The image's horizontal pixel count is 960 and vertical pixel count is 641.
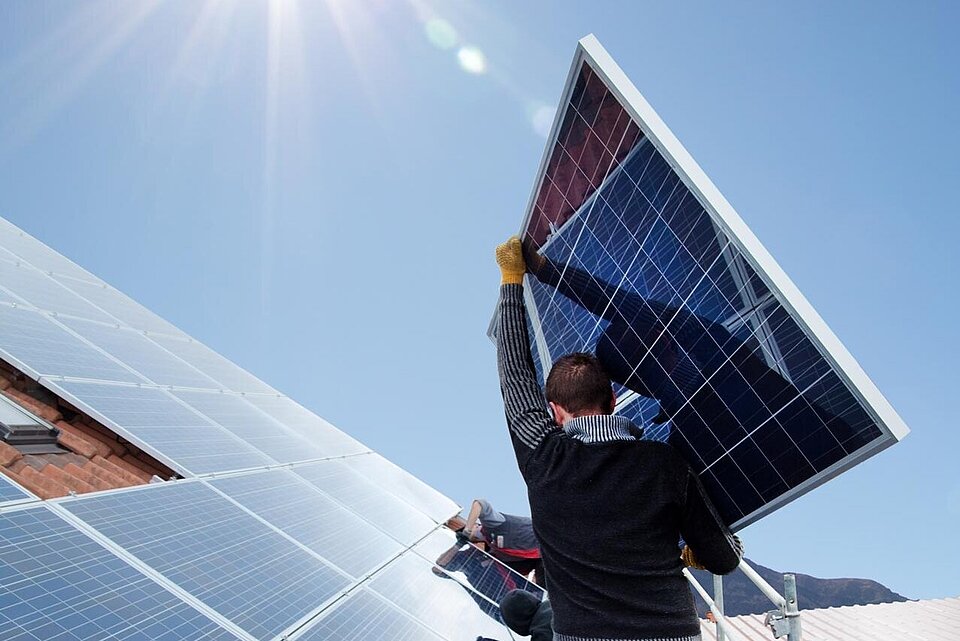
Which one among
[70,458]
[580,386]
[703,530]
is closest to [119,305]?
[70,458]

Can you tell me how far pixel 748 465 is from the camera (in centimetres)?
382

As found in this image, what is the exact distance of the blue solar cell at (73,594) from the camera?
2.54 metres

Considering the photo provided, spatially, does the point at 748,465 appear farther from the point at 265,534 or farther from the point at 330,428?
the point at 330,428

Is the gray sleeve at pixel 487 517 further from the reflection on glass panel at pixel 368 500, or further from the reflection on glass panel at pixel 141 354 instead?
the reflection on glass panel at pixel 141 354

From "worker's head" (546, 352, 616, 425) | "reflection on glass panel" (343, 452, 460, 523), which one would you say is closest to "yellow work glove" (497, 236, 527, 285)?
"worker's head" (546, 352, 616, 425)

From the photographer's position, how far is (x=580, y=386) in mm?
3357

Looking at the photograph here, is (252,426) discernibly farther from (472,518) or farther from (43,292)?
(472,518)

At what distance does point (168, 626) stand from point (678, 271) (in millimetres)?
3460

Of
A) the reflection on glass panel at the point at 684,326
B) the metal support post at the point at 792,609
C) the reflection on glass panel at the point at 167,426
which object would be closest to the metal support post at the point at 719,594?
the metal support post at the point at 792,609

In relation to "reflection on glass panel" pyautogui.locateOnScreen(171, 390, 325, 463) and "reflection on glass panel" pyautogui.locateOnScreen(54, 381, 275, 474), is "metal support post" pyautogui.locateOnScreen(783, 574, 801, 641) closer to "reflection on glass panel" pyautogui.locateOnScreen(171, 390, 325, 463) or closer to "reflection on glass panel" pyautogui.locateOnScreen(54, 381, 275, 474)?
"reflection on glass panel" pyautogui.locateOnScreen(54, 381, 275, 474)

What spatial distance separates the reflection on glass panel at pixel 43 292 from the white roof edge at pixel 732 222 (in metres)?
5.88

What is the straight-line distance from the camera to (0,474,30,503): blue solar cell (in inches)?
127

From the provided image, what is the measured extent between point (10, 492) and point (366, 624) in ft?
7.22

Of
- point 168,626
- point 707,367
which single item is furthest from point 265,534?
point 707,367
